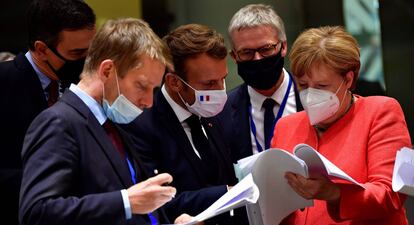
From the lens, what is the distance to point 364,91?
5082 millimetres

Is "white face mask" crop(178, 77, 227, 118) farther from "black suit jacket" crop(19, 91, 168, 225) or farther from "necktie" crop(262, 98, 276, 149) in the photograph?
"black suit jacket" crop(19, 91, 168, 225)

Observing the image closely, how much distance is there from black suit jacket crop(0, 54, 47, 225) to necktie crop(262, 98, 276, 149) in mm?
988

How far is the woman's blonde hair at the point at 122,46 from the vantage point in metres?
2.64

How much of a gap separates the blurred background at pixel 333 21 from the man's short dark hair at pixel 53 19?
5.49ft

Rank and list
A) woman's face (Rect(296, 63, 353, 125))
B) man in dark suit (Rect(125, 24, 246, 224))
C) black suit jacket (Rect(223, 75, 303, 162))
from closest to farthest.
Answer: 1. woman's face (Rect(296, 63, 353, 125))
2. man in dark suit (Rect(125, 24, 246, 224))
3. black suit jacket (Rect(223, 75, 303, 162))

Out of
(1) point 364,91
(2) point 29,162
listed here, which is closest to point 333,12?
(1) point 364,91

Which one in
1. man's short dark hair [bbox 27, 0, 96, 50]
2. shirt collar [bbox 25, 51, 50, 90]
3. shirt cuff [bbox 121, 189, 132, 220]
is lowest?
shirt cuff [bbox 121, 189, 132, 220]

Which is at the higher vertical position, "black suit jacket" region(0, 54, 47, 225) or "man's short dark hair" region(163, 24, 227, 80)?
"man's short dark hair" region(163, 24, 227, 80)

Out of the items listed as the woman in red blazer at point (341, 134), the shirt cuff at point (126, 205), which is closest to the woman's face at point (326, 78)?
the woman in red blazer at point (341, 134)

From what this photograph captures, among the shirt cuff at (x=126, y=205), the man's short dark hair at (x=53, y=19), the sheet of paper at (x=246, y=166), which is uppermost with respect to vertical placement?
the man's short dark hair at (x=53, y=19)

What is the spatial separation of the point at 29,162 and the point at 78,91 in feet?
1.06

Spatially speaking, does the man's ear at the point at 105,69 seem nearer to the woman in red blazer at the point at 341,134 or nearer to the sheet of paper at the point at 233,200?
the sheet of paper at the point at 233,200

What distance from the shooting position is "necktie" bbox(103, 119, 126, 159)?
2721 millimetres

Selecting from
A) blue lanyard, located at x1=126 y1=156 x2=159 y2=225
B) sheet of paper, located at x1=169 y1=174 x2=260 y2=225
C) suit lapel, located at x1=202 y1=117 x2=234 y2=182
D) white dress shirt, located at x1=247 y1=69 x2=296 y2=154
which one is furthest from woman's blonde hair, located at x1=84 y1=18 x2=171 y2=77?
white dress shirt, located at x1=247 y1=69 x2=296 y2=154
